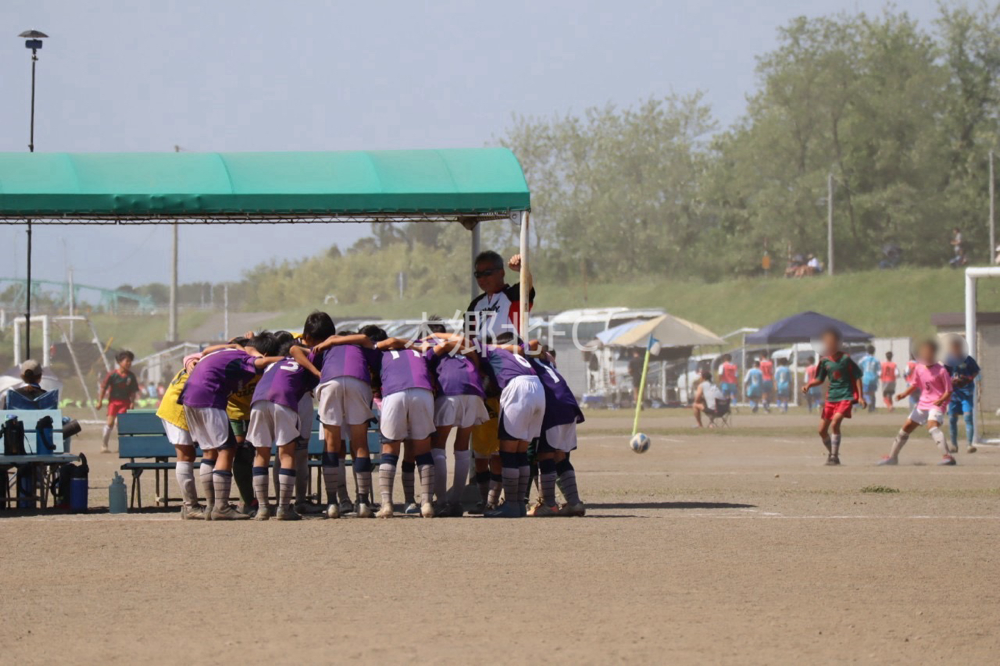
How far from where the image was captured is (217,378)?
39.4 ft

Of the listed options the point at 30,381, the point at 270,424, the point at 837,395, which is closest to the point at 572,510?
the point at 270,424

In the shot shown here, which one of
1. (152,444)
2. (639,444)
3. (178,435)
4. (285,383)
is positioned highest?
(285,383)

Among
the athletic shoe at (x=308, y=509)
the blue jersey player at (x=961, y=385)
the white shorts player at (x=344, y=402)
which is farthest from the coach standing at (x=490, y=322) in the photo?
the blue jersey player at (x=961, y=385)

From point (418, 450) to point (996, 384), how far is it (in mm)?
29739

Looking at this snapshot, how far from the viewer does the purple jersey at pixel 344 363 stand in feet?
38.9

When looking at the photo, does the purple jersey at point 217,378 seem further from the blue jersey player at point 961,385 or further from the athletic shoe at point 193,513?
the blue jersey player at point 961,385

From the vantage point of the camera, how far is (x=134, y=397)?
24828 millimetres

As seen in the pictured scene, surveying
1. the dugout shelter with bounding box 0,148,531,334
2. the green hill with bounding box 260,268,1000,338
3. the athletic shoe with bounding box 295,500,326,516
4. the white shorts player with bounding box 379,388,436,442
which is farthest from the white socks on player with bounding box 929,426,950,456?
the green hill with bounding box 260,268,1000,338

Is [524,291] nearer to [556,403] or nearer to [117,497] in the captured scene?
[556,403]

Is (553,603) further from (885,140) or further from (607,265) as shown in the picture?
(607,265)

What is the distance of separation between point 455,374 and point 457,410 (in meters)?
0.30

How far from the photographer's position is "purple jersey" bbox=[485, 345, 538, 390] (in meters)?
12.1

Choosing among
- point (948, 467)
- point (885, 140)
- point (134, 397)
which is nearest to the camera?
point (948, 467)

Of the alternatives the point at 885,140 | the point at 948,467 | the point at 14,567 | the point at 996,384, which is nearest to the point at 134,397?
the point at 948,467
